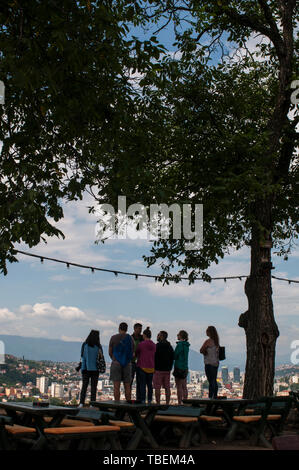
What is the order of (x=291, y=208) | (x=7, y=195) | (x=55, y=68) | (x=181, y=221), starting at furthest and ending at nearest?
(x=291, y=208) < (x=181, y=221) < (x=7, y=195) < (x=55, y=68)

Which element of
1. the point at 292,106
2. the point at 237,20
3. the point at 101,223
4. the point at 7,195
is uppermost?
the point at 237,20

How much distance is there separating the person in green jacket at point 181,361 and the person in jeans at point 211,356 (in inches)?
19.3

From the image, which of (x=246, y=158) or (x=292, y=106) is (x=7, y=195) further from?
(x=292, y=106)

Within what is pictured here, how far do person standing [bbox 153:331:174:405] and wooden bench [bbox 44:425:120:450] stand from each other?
20.4 feet

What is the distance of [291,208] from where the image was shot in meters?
15.9

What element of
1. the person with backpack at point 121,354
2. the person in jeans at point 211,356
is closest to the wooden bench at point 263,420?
the person in jeans at point 211,356

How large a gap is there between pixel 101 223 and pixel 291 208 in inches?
204

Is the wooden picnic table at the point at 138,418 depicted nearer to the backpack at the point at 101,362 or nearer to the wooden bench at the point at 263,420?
the wooden bench at the point at 263,420

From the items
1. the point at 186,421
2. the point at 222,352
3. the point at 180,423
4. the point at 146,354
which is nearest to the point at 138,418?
the point at 186,421

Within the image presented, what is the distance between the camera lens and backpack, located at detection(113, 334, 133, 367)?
41.5 ft

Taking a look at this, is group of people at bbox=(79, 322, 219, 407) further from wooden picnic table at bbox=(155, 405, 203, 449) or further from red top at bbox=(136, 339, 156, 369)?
wooden picnic table at bbox=(155, 405, 203, 449)

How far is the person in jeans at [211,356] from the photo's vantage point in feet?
44.9

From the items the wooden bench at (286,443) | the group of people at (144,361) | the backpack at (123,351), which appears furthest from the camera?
the group of people at (144,361)
